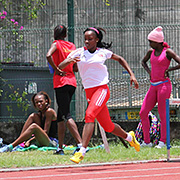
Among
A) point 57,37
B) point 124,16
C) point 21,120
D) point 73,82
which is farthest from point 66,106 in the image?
point 124,16

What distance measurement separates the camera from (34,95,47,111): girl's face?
9.93 m

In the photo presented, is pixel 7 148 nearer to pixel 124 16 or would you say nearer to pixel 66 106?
pixel 66 106

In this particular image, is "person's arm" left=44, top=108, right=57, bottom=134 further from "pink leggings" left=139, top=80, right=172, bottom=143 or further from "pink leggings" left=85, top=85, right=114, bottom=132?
"pink leggings" left=85, top=85, right=114, bottom=132

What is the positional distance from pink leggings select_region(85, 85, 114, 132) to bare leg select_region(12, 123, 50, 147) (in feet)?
7.95

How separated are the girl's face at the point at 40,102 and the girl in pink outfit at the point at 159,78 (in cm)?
190

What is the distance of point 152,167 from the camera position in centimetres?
647

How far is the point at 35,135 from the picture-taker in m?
9.64

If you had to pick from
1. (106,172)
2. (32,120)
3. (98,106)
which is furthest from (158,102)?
(106,172)

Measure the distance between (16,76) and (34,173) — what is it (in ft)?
15.4

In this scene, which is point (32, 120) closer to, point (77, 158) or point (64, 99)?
point (64, 99)

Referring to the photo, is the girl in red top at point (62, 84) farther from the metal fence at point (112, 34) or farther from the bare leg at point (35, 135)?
the metal fence at point (112, 34)

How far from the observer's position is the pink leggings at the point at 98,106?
689cm

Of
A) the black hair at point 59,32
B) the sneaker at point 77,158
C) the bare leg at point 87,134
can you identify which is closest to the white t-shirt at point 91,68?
the bare leg at point 87,134

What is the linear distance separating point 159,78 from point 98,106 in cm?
265
